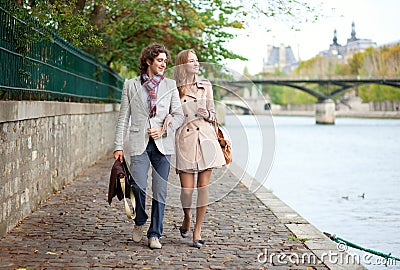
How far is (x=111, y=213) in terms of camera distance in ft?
28.5

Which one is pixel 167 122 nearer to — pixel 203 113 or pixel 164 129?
pixel 164 129

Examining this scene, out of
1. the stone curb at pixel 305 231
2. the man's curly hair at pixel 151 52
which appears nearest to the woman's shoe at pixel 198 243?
the stone curb at pixel 305 231

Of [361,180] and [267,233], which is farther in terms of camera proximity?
→ [361,180]

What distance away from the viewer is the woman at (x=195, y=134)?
21.3 feet

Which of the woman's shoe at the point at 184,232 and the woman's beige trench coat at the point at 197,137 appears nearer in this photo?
the woman's beige trench coat at the point at 197,137

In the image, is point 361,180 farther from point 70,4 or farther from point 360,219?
point 70,4

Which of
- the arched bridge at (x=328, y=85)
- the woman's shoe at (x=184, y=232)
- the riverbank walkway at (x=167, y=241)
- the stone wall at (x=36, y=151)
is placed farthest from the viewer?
the arched bridge at (x=328, y=85)

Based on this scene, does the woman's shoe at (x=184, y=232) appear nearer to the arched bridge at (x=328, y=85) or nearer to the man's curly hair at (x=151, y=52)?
the man's curly hair at (x=151, y=52)

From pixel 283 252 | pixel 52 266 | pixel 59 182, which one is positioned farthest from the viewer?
pixel 59 182

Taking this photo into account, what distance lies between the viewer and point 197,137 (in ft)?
21.4

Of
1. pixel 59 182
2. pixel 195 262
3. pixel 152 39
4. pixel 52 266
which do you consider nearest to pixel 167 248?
pixel 195 262

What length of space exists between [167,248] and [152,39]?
46.8ft

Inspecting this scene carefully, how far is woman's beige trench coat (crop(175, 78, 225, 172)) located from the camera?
6500 millimetres

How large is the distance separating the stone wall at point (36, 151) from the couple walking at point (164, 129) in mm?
1269
